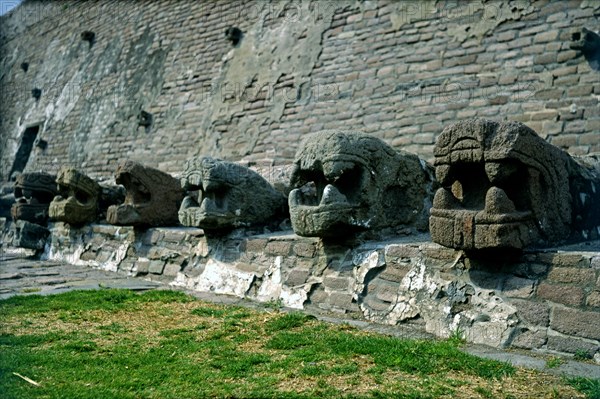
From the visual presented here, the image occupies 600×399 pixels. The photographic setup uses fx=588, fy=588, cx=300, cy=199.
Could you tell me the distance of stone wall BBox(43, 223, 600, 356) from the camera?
10.9ft

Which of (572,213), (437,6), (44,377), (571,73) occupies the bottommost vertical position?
(44,377)

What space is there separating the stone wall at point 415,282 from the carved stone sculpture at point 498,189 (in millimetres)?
238

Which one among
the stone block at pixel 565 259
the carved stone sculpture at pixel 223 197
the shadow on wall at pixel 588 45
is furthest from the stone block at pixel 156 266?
the shadow on wall at pixel 588 45

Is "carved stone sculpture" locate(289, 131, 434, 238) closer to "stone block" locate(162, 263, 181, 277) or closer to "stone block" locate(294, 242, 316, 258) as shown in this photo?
"stone block" locate(294, 242, 316, 258)

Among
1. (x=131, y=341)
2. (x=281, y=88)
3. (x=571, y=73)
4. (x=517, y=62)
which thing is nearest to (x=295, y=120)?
(x=281, y=88)

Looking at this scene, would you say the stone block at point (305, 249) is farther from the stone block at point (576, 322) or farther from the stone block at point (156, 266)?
the stone block at point (156, 266)

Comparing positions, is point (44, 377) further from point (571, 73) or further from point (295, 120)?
point (295, 120)

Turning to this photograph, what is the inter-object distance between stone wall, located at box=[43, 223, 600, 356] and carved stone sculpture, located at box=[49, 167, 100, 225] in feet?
7.86

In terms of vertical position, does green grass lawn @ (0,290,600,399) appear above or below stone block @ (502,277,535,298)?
below

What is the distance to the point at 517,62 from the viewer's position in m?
8.00

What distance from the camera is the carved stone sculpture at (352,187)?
178 inches

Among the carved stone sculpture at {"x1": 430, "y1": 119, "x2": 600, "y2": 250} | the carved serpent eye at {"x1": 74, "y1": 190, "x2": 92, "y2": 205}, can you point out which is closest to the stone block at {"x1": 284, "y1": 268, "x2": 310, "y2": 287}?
the carved stone sculpture at {"x1": 430, "y1": 119, "x2": 600, "y2": 250}

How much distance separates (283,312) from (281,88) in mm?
6915

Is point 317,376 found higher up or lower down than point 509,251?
lower down
